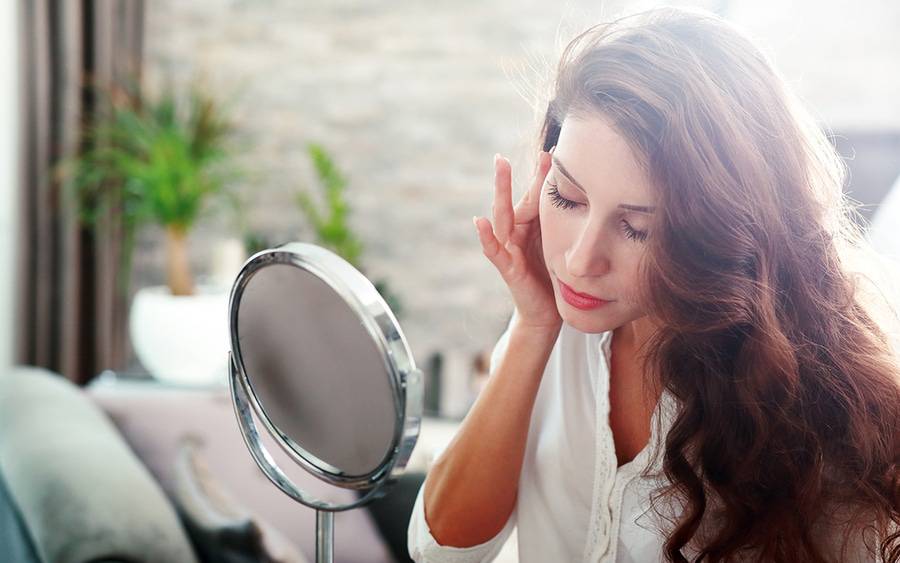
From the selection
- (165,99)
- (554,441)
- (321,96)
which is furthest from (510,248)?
(321,96)

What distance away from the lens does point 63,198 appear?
3227mm

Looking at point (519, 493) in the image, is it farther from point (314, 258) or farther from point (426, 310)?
point (426, 310)

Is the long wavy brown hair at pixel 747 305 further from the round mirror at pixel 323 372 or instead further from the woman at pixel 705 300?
the round mirror at pixel 323 372

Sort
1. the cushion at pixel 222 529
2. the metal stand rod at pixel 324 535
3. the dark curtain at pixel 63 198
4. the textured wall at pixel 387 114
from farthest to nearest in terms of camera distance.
Result: the textured wall at pixel 387 114 → the dark curtain at pixel 63 198 → the cushion at pixel 222 529 → the metal stand rod at pixel 324 535

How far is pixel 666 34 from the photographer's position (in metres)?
0.80

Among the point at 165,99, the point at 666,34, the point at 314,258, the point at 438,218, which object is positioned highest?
the point at 666,34

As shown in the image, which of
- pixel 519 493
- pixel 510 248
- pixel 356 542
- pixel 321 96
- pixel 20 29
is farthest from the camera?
pixel 321 96

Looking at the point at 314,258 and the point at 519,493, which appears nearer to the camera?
the point at 314,258

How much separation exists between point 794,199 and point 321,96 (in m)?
2.98

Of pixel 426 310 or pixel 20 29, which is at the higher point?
pixel 20 29

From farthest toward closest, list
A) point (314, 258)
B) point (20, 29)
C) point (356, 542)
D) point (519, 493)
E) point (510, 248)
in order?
point (20, 29)
point (356, 542)
point (519, 493)
point (510, 248)
point (314, 258)

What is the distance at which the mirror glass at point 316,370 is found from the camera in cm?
60

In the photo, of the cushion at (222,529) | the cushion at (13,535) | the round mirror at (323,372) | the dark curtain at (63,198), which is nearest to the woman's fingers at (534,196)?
the round mirror at (323,372)

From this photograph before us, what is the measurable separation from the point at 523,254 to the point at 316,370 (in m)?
0.40
